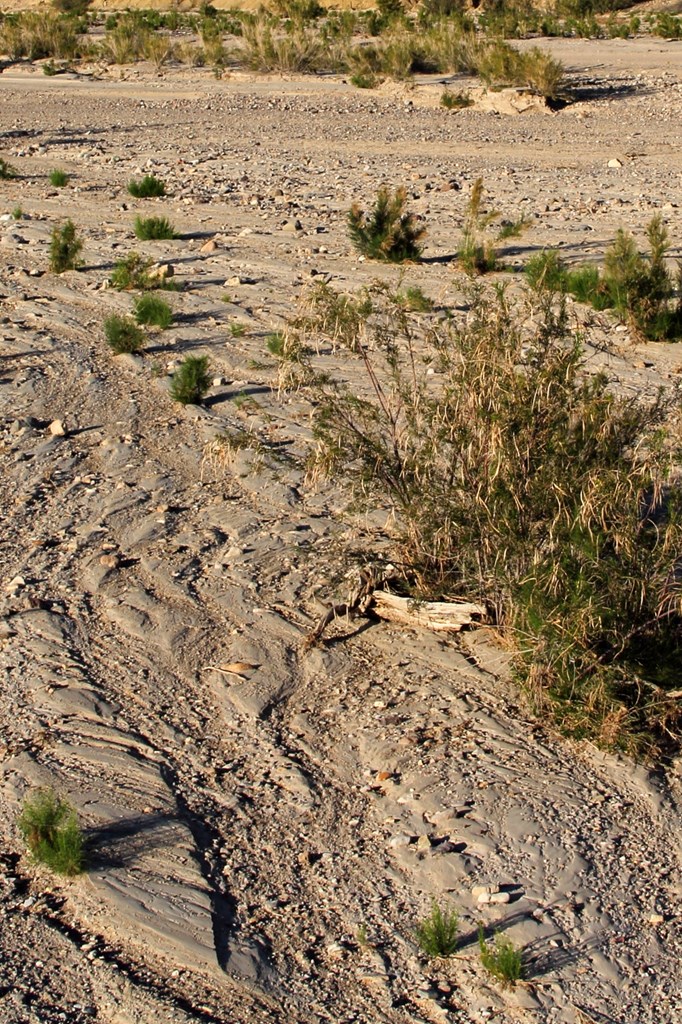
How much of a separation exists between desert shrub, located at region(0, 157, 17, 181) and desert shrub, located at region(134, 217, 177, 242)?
4321 mm

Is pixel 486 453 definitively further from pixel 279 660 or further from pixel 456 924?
pixel 456 924

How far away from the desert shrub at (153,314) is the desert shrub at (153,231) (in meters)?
2.96

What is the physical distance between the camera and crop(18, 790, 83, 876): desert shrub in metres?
4.66

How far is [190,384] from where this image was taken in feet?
29.8

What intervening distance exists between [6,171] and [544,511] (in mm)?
13396

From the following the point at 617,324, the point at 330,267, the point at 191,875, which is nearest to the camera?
the point at 191,875

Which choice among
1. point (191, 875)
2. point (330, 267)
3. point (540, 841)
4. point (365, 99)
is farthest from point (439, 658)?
point (365, 99)

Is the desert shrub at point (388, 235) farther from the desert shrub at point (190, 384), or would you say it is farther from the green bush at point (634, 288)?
the desert shrub at point (190, 384)

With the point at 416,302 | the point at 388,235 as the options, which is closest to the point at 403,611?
the point at 416,302

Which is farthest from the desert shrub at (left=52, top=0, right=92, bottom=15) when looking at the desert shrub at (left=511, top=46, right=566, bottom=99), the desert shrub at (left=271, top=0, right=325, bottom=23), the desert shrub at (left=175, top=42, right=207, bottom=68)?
the desert shrub at (left=511, top=46, right=566, bottom=99)

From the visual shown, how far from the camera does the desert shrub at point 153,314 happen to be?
10594 millimetres

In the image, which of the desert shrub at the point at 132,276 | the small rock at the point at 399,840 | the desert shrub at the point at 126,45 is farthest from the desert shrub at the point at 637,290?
the desert shrub at the point at 126,45

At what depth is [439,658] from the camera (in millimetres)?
6004

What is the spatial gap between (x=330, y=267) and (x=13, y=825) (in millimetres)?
8160
